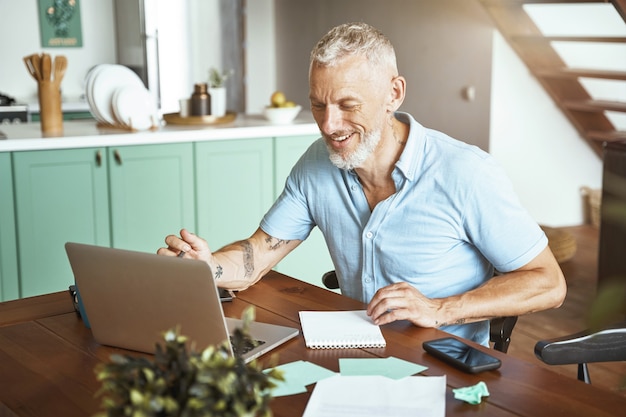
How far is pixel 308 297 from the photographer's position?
6.79 feet

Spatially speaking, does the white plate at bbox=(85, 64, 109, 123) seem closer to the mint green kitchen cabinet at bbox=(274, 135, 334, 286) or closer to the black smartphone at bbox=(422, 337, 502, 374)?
the mint green kitchen cabinet at bbox=(274, 135, 334, 286)

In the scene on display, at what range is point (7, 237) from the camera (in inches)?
139

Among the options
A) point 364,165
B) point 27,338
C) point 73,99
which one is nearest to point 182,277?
point 27,338

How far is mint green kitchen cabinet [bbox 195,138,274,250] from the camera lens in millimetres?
3951

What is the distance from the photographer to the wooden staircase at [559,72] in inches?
208

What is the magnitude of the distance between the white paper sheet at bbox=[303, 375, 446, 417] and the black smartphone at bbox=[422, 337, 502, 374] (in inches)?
2.5

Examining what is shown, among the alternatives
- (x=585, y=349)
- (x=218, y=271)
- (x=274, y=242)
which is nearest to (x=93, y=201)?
(x=274, y=242)

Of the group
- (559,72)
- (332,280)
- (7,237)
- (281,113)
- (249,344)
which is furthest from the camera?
(559,72)

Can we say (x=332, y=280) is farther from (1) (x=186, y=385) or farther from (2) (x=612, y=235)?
(2) (x=612, y=235)

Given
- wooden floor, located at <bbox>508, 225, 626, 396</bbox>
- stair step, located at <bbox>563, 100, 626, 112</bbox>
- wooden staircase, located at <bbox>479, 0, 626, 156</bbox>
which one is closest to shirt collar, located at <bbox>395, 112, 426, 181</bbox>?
wooden floor, located at <bbox>508, 225, 626, 396</bbox>

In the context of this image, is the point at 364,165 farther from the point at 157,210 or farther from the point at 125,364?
the point at 157,210

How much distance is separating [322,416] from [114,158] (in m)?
2.56

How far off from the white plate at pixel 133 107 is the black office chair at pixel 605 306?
2111 mm

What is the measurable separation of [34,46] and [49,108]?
8.95 feet
